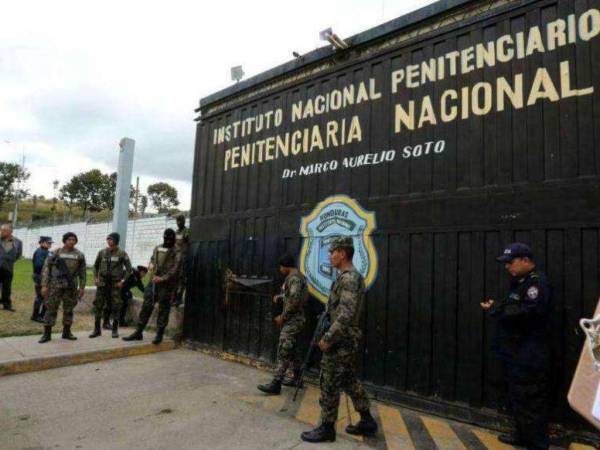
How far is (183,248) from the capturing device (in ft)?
23.7

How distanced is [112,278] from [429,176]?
544cm

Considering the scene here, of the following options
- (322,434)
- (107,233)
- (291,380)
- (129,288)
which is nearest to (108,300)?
(129,288)

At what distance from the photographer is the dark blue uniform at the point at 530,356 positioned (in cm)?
318

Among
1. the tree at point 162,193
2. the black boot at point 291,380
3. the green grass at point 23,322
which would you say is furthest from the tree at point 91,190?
the black boot at point 291,380

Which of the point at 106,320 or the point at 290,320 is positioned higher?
the point at 290,320

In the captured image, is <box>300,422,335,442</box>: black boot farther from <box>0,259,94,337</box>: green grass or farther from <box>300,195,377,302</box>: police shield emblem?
<box>0,259,94,337</box>: green grass

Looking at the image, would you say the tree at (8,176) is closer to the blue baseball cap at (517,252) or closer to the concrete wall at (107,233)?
the concrete wall at (107,233)

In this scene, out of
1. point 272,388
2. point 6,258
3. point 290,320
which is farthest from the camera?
point 6,258

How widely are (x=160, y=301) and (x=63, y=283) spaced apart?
1.55 metres

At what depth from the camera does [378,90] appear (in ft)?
16.5

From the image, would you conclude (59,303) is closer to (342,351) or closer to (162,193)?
(342,351)

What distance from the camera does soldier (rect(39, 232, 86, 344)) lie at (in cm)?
650

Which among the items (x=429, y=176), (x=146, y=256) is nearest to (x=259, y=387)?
(x=429, y=176)

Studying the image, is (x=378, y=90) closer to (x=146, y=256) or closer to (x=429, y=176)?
(x=429, y=176)
